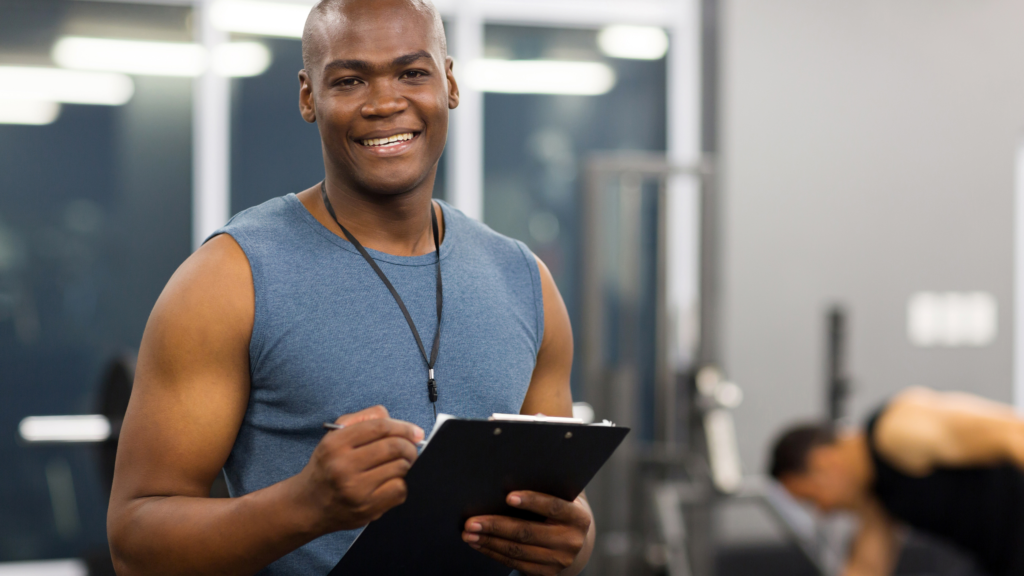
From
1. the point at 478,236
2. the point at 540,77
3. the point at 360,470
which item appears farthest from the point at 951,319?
the point at 360,470

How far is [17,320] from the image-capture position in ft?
11.0

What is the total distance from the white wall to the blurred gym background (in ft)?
0.04

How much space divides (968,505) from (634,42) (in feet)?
7.78

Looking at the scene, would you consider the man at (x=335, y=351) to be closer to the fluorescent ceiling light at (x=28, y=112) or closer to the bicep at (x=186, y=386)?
the bicep at (x=186, y=386)

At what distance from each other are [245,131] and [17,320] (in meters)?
1.18

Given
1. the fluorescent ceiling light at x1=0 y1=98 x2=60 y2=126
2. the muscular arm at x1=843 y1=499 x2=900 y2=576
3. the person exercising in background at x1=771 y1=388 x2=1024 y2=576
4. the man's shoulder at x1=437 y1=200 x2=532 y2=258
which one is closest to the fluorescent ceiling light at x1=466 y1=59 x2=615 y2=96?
the fluorescent ceiling light at x1=0 y1=98 x2=60 y2=126

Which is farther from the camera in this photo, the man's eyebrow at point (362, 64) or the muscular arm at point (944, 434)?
the muscular arm at point (944, 434)

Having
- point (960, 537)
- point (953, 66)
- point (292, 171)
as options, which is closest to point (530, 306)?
point (960, 537)

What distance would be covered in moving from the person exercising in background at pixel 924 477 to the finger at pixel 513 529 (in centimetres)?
222

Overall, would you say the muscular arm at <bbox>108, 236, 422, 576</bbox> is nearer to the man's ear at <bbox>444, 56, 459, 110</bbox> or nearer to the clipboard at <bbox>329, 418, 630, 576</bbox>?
the clipboard at <bbox>329, 418, 630, 576</bbox>

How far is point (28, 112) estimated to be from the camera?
10.9ft

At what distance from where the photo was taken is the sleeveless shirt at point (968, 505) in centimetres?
263

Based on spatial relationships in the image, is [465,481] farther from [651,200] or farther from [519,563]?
[651,200]

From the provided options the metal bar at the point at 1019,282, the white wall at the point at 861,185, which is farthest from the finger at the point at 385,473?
the metal bar at the point at 1019,282
